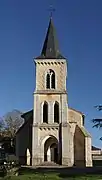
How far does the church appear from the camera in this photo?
4553 centimetres

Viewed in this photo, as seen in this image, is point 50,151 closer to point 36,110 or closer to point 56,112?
point 56,112

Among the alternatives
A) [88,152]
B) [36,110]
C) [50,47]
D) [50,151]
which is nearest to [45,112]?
[36,110]

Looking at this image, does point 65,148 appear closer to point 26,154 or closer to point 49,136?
point 49,136

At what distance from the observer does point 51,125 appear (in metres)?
46.1

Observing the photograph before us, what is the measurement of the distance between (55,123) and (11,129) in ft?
90.3

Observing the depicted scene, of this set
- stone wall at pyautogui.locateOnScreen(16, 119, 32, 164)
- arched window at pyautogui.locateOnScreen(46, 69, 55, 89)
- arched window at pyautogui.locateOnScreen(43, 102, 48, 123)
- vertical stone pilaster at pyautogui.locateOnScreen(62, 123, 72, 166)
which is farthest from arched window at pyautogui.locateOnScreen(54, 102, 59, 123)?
stone wall at pyautogui.locateOnScreen(16, 119, 32, 164)

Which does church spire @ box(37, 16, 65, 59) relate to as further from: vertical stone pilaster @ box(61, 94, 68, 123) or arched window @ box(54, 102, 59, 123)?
arched window @ box(54, 102, 59, 123)

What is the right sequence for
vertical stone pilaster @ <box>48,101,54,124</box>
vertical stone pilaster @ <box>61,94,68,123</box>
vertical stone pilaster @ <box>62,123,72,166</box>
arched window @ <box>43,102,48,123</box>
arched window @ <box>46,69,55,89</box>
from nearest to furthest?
vertical stone pilaster @ <box>62,123,72,166</box> → vertical stone pilaster @ <box>61,94,68,123</box> → vertical stone pilaster @ <box>48,101,54,124</box> → arched window @ <box>43,102,48,123</box> → arched window @ <box>46,69,55,89</box>

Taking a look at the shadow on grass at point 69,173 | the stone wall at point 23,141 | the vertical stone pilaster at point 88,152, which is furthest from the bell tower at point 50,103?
the shadow on grass at point 69,173

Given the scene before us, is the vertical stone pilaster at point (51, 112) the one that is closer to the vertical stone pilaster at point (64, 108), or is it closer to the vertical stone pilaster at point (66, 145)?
the vertical stone pilaster at point (64, 108)

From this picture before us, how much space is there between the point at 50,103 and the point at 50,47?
8770mm

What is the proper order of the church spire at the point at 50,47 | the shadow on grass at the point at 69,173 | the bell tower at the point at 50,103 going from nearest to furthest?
the shadow on grass at the point at 69,173 → the bell tower at the point at 50,103 → the church spire at the point at 50,47

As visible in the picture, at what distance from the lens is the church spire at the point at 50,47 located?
162ft

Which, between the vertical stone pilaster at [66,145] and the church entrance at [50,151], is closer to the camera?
the vertical stone pilaster at [66,145]
